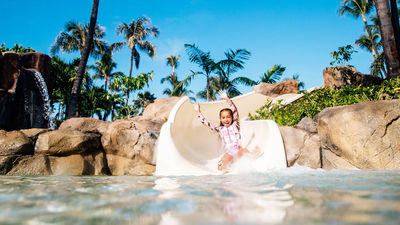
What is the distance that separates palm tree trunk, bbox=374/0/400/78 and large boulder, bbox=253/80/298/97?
492 cm

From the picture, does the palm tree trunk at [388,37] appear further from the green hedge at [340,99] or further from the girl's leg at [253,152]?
the girl's leg at [253,152]

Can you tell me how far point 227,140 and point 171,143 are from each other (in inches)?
46.1

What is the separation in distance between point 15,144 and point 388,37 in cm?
770

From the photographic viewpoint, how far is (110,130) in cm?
502

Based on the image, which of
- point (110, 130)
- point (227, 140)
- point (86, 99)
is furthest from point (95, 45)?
point (227, 140)

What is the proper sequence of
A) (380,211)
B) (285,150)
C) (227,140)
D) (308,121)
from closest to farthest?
(380,211) < (285,150) < (308,121) < (227,140)

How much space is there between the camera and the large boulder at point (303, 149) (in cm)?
378

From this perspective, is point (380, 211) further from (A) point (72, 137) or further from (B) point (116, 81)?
(B) point (116, 81)

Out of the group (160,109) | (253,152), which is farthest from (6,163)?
(160,109)

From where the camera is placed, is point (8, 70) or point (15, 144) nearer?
point (15, 144)

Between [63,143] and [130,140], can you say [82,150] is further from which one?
[130,140]

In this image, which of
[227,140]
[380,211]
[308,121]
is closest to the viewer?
[380,211]

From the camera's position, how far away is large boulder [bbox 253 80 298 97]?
10.1 meters

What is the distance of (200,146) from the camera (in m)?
4.91
